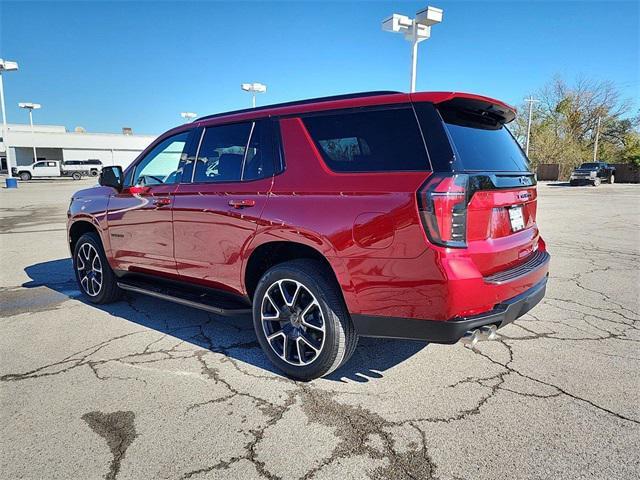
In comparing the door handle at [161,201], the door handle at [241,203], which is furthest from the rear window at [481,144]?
the door handle at [161,201]

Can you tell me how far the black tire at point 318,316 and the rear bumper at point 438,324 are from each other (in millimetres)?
148

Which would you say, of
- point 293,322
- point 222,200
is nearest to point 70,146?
point 222,200

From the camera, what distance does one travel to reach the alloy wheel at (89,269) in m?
5.02

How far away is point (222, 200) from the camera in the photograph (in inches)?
139

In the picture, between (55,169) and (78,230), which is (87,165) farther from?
(78,230)

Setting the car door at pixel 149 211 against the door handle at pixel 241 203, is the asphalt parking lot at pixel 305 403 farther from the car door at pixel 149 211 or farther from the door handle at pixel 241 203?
the door handle at pixel 241 203

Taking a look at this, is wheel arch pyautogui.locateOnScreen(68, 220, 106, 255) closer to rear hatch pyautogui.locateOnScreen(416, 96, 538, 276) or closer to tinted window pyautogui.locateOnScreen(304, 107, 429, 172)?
tinted window pyautogui.locateOnScreen(304, 107, 429, 172)

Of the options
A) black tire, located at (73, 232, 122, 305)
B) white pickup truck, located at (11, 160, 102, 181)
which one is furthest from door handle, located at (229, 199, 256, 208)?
white pickup truck, located at (11, 160, 102, 181)

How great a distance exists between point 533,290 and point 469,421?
106 cm

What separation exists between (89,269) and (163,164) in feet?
5.89

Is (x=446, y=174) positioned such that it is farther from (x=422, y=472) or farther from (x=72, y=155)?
(x=72, y=155)

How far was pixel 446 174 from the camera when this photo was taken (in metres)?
2.50

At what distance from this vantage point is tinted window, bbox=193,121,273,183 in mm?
3403

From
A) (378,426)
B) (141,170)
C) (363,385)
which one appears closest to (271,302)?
(363,385)
